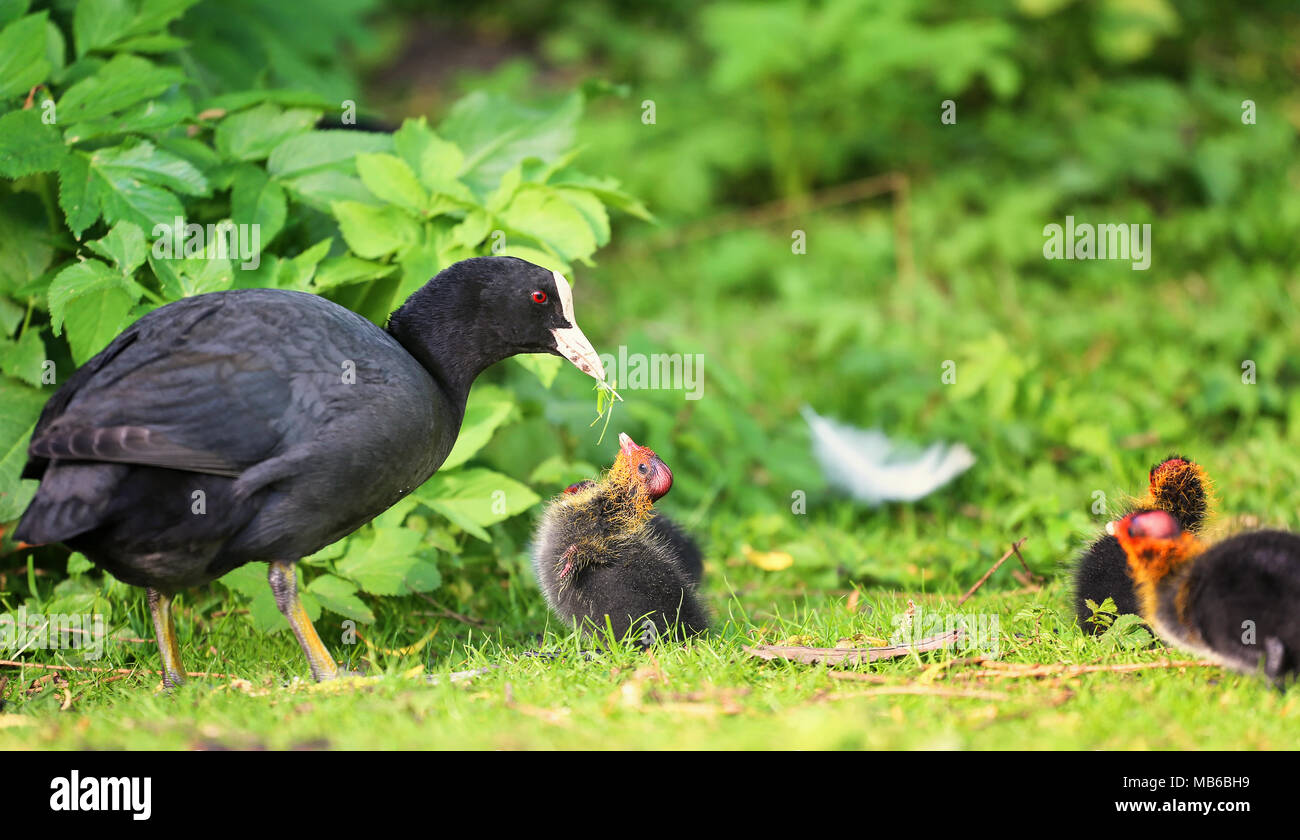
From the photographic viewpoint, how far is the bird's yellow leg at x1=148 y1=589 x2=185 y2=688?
404 centimetres

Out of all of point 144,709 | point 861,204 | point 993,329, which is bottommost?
point 144,709

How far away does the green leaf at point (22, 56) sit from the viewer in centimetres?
455

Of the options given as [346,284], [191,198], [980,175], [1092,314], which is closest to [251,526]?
[346,284]

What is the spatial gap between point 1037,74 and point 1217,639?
725cm

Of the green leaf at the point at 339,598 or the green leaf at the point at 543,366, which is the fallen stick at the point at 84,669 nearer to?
the green leaf at the point at 339,598

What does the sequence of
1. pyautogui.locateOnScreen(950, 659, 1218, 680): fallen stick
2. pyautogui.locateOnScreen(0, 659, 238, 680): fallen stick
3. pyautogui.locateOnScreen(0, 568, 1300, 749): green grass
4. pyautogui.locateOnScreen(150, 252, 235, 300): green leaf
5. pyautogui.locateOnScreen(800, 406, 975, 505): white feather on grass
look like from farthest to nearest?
pyautogui.locateOnScreen(800, 406, 975, 505): white feather on grass, pyautogui.locateOnScreen(150, 252, 235, 300): green leaf, pyautogui.locateOnScreen(0, 659, 238, 680): fallen stick, pyautogui.locateOnScreen(950, 659, 1218, 680): fallen stick, pyautogui.locateOnScreen(0, 568, 1300, 749): green grass

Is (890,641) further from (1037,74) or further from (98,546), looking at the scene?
(1037,74)

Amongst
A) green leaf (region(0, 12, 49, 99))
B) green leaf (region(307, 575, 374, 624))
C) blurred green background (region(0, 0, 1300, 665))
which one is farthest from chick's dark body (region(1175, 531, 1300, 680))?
green leaf (region(0, 12, 49, 99))

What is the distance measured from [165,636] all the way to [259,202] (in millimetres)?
1632

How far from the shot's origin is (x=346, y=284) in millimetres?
4898

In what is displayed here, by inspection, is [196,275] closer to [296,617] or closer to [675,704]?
[296,617]

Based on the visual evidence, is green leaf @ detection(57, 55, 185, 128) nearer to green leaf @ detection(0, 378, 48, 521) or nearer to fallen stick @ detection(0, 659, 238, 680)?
green leaf @ detection(0, 378, 48, 521)

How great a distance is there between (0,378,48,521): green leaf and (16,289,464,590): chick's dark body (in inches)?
28.9

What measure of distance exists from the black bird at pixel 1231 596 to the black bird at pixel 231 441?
2.19 metres
